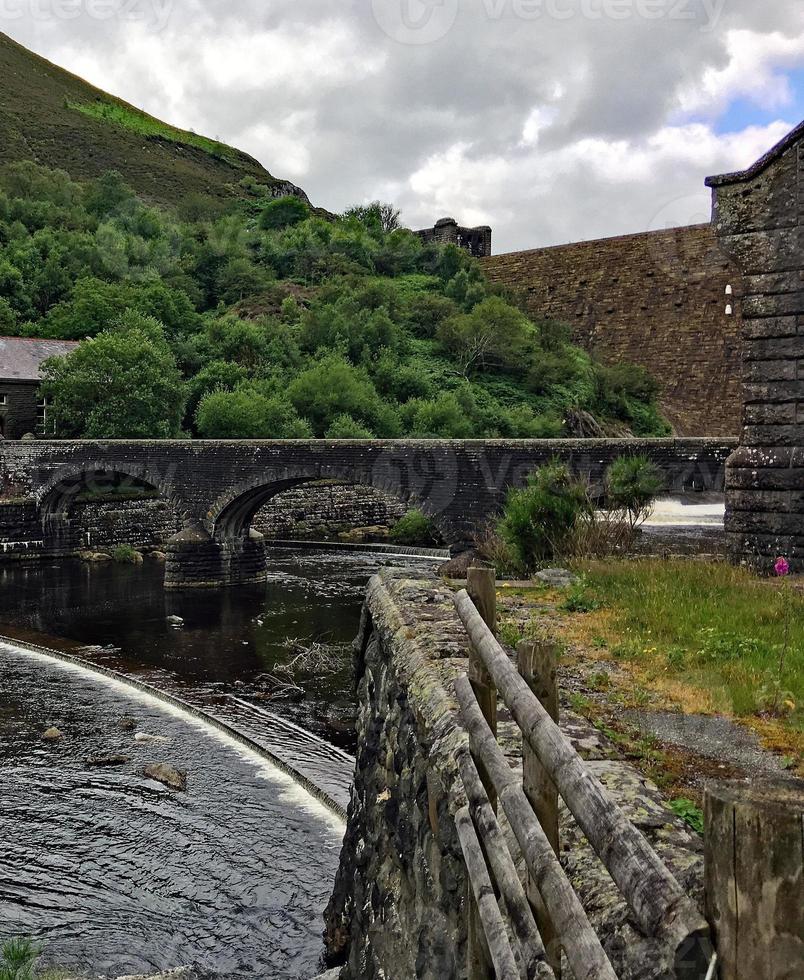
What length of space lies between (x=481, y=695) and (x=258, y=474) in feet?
77.5

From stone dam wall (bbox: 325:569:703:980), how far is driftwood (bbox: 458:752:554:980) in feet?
0.72

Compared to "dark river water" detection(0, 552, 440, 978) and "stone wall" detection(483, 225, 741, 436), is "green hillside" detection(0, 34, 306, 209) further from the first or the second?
"dark river water" detection(0, 552, 440, 978)

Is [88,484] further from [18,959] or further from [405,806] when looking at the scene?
[405,806]

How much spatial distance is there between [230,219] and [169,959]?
221ft

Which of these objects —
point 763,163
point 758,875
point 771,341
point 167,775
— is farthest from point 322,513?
point 758,875

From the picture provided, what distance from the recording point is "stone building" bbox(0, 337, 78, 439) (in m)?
40.5

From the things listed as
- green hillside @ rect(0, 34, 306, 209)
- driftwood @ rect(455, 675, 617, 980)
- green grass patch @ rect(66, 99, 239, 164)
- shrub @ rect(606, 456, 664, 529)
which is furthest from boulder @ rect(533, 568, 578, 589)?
green grass patch @ rect(66, 99, 239, 164)

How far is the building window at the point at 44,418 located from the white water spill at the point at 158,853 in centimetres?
2755

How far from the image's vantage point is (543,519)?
41.5ft

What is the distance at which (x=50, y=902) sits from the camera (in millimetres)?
9500

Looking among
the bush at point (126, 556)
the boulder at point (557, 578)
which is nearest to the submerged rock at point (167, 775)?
the boulder at point (557, 578)

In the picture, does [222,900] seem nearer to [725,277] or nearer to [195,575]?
[195,575]

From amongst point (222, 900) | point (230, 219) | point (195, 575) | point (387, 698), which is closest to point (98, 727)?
point (222, 900)

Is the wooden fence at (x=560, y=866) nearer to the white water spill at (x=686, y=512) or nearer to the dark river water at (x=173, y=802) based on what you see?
the dark river water at (x=173, y=802)
